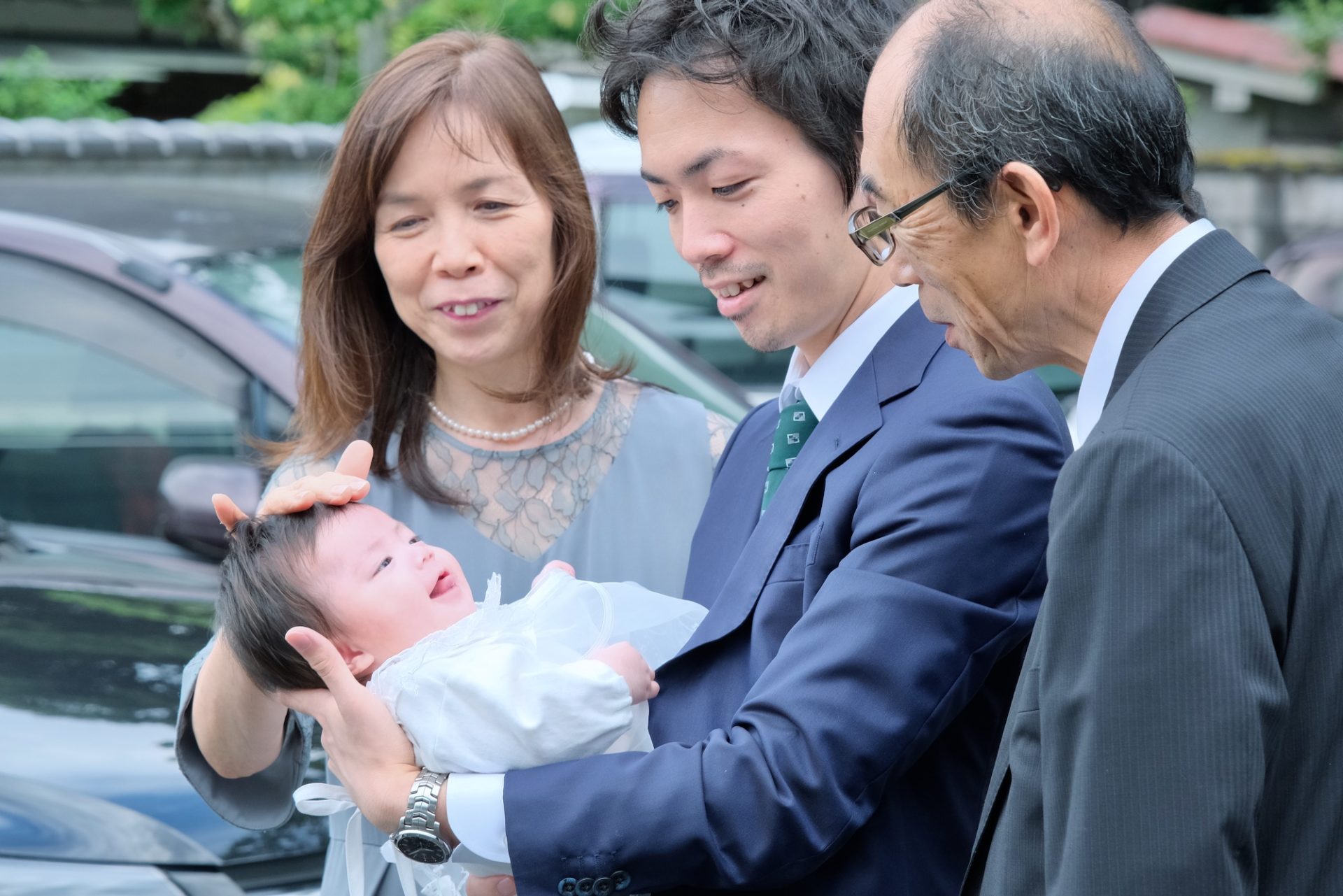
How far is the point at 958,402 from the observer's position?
1.67m

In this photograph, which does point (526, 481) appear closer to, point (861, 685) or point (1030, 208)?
point (861, 685)

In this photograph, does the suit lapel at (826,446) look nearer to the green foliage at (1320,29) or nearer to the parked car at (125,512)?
the parked car at (125,512)

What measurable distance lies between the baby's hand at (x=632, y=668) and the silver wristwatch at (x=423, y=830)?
0.85ft

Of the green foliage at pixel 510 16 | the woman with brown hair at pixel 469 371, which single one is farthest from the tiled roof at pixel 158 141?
the woman with brown hair at pixel 469 371

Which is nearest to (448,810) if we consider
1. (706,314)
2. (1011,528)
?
→ (1011,528)

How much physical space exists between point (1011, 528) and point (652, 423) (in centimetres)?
108

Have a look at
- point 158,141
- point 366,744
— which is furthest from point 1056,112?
point 158,141

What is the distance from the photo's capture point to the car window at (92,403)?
3531 mm

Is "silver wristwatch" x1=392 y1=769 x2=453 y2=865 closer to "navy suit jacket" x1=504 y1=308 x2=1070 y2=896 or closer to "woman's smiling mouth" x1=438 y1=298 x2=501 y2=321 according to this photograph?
"navy suit jacket" x1=504 y1=308 x2=1070 y2=896

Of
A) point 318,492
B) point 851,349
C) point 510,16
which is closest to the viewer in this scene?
point 851,349

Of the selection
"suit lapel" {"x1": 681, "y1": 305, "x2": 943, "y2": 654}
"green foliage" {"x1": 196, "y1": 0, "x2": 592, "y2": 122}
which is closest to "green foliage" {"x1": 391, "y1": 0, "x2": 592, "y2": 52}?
"green foliage" {"x1": 196, "y1": 0, "x2": 592, "y2": 122}

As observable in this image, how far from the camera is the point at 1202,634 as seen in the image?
1.17m

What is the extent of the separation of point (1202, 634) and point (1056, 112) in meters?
0.52

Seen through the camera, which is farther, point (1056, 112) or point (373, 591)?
point (373, 591)
